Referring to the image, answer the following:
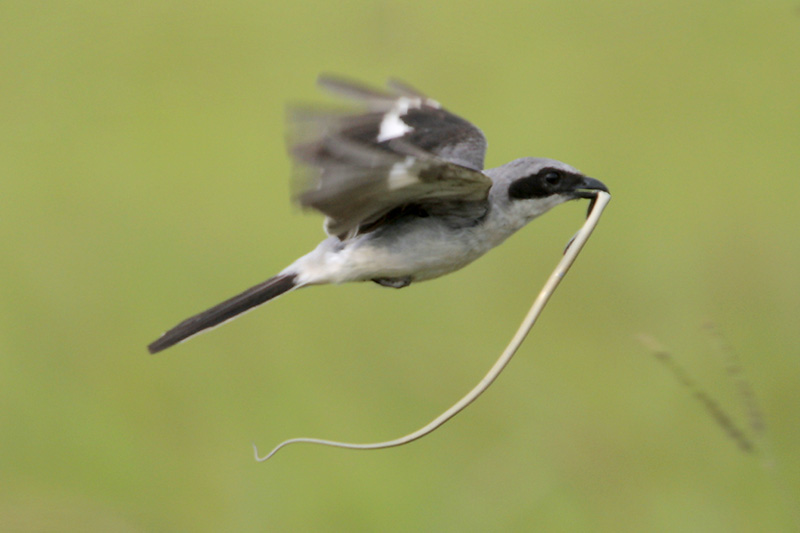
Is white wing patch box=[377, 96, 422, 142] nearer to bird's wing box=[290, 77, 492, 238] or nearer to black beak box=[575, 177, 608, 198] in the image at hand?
bird's wing box=[290, 77, 492, 238]

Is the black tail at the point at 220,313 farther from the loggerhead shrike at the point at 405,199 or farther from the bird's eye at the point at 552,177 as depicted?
the bird's eye at the point at 552,177

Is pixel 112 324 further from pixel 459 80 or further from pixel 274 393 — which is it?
pixel 459 80

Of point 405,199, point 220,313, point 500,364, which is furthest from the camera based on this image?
point 220,313

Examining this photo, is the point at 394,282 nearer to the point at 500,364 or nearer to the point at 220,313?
the point at 220,313

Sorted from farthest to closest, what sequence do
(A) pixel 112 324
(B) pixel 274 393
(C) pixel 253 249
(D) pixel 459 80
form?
(D) pixel 459 80
(C) pixel 253 249
(A) pixel 112 324
(B) pixel 274 393

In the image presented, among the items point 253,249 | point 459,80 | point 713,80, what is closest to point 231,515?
point 253,249

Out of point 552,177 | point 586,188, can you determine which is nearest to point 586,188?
point 586,188

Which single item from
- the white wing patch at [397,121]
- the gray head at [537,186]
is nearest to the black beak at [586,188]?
the gray head at [537,186]
